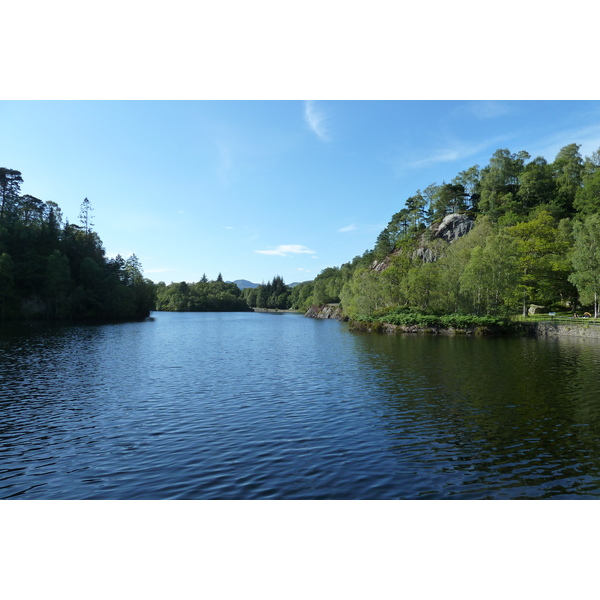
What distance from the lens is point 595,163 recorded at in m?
125

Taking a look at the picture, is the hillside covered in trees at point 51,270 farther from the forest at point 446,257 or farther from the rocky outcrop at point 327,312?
the rocky outcrop at point 327,312

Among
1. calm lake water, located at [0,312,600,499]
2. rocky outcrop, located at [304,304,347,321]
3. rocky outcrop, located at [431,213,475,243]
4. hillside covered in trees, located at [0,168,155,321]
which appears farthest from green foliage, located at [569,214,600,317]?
hillside covered in trees, located at [0,168,155,321]

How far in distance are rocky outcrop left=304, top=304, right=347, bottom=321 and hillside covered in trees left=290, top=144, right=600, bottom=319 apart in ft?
44.3

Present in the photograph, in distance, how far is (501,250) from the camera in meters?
67.7

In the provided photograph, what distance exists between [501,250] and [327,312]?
81.8 m

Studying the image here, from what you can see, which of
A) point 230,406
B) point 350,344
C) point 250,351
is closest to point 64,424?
point 230,406

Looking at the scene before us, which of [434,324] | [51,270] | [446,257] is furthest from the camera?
[51,270]

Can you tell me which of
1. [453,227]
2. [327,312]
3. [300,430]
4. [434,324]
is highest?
[453,227]

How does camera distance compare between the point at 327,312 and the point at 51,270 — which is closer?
the point at 51,270

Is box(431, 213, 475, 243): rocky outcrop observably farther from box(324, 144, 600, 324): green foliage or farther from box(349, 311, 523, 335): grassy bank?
box(349, 311, 523, 335): grassy bank

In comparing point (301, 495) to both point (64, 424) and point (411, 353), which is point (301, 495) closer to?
point (64, 424)

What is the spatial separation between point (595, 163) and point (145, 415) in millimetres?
152130

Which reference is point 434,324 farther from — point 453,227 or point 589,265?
point 453,227

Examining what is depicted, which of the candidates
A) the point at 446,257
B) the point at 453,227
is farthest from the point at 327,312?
the point at 446,257
